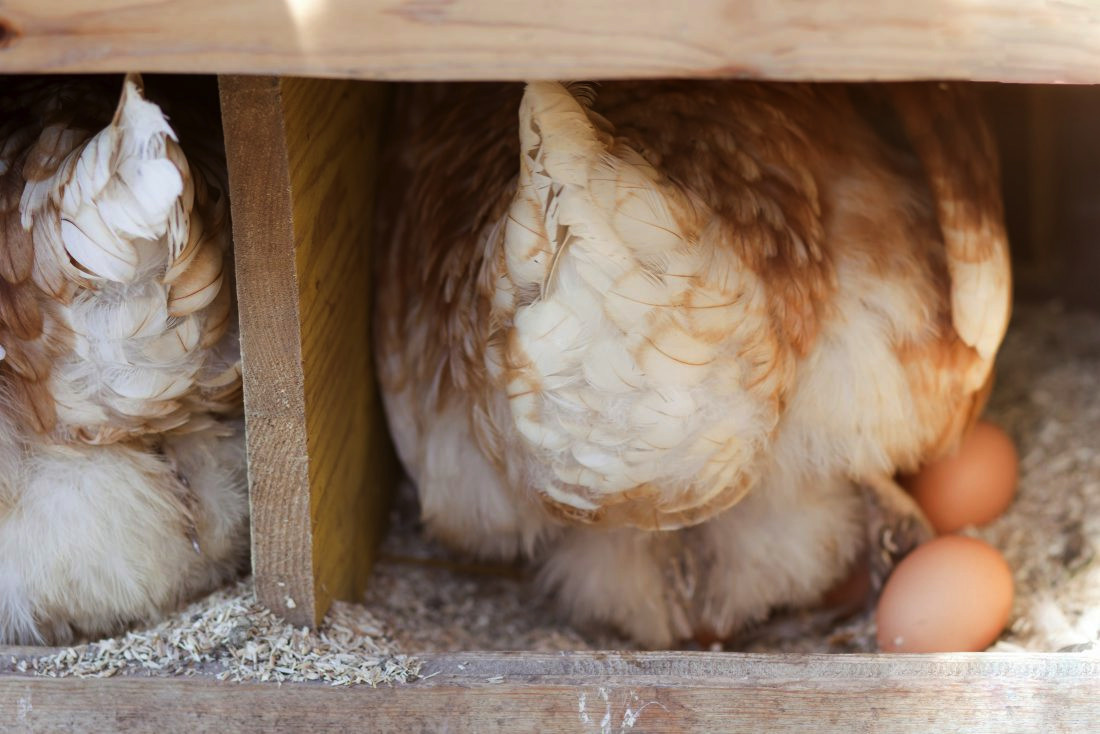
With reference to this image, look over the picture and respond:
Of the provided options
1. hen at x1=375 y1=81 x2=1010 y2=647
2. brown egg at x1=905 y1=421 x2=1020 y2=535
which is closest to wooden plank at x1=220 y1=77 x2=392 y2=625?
hen at x1=375 y1=81 x2=1010 y2=647

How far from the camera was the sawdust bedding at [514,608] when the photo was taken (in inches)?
44.0

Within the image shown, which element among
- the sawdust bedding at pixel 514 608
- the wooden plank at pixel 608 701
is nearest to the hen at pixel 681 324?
the sawdust bedding at pixel 514 608

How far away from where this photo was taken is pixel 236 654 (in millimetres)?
1123

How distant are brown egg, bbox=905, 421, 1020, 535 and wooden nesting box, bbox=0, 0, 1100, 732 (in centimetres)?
51

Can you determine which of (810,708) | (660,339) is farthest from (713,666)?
(660,339)

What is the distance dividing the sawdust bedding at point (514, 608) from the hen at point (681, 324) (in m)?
0.09

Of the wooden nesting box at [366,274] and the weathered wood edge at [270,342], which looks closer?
the wooden nesting box at [366,274]

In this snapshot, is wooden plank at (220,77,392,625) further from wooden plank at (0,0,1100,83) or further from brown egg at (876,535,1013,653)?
brown egg at (876,535,1013,653)

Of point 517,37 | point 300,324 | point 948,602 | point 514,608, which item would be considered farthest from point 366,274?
A: point 948,602

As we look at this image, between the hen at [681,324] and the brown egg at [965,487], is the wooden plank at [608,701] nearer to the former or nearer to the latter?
the hen at [681,324]

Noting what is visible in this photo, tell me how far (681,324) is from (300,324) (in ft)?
1.30

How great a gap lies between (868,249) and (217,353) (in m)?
0.78

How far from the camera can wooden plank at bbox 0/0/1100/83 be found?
868 mm

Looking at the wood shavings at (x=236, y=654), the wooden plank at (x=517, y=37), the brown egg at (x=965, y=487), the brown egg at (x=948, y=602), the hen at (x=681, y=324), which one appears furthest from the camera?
the brown egg at (x=965, y=487)
